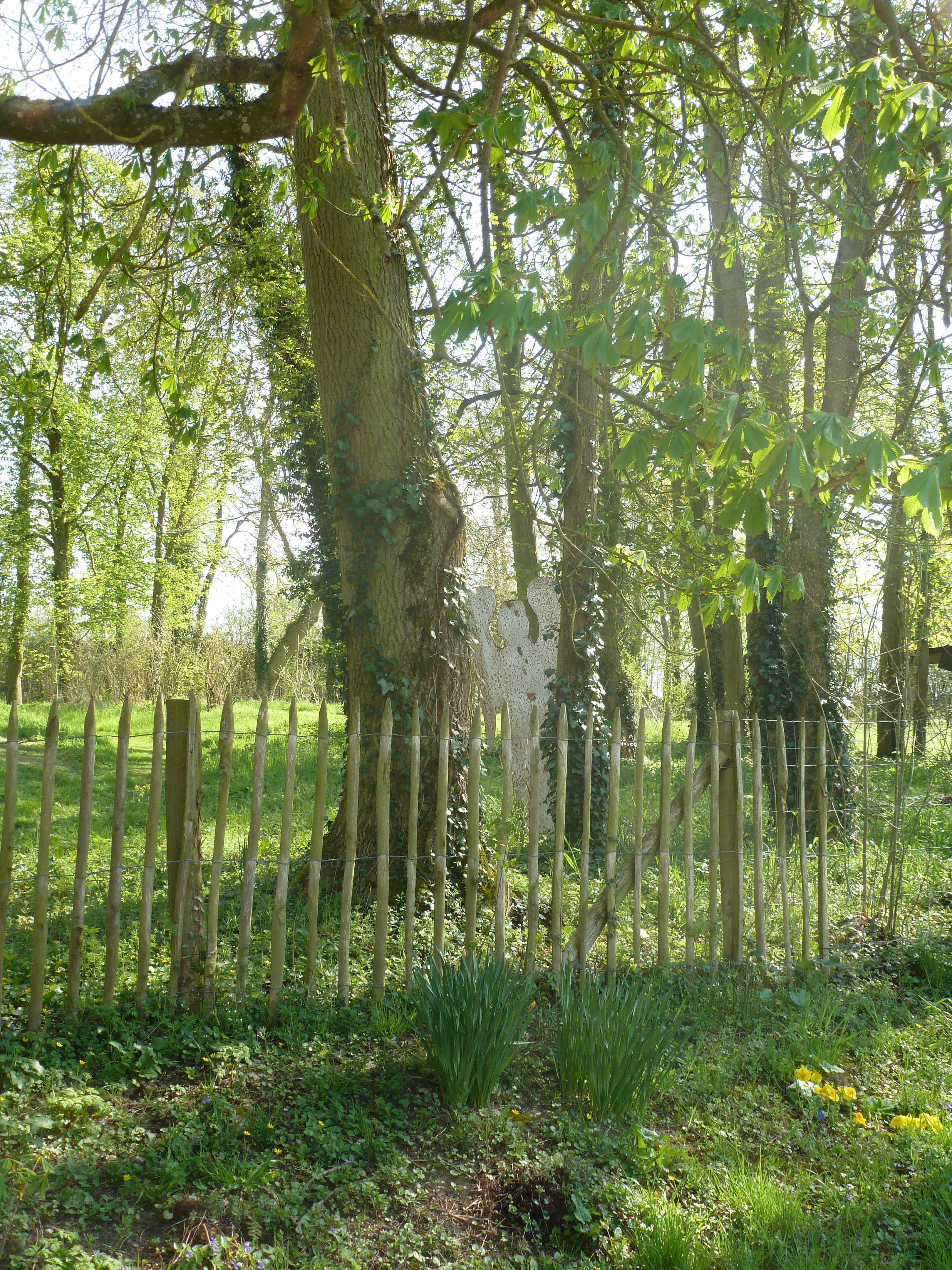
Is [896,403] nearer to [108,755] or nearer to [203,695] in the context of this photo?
[108,755]

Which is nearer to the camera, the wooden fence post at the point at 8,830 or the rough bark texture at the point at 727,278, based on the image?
the wooden fence post at the point at 8,830

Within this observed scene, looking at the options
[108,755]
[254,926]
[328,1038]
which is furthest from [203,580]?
[328,1038]

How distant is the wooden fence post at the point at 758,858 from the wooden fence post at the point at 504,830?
58.8 inches

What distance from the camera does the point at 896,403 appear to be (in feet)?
35.0

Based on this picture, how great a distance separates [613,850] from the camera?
4.73 meters

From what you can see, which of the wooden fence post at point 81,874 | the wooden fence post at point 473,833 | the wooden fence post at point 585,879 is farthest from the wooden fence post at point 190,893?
the wooden fence post at point 585,879

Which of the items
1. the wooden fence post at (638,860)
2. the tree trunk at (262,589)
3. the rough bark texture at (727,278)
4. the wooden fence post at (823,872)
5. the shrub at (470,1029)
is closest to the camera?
the shrub at (470,1029)

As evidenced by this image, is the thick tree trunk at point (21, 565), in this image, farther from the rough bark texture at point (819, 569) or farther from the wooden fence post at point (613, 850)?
the wooden fence post at point (613, 850)

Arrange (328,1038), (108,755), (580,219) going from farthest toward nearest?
(108,755) < (328,1038) < (580,219)

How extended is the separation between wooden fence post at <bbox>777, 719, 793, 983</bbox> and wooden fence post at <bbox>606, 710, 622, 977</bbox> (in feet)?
3.29

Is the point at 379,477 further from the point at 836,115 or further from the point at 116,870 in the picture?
the point at 836,115

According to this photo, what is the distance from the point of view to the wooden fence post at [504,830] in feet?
14.4

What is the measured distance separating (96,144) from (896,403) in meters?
9.28

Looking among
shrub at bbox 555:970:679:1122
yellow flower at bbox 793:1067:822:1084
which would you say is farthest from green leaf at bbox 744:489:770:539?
yellow flower at bbox 793:1067:822:1084
